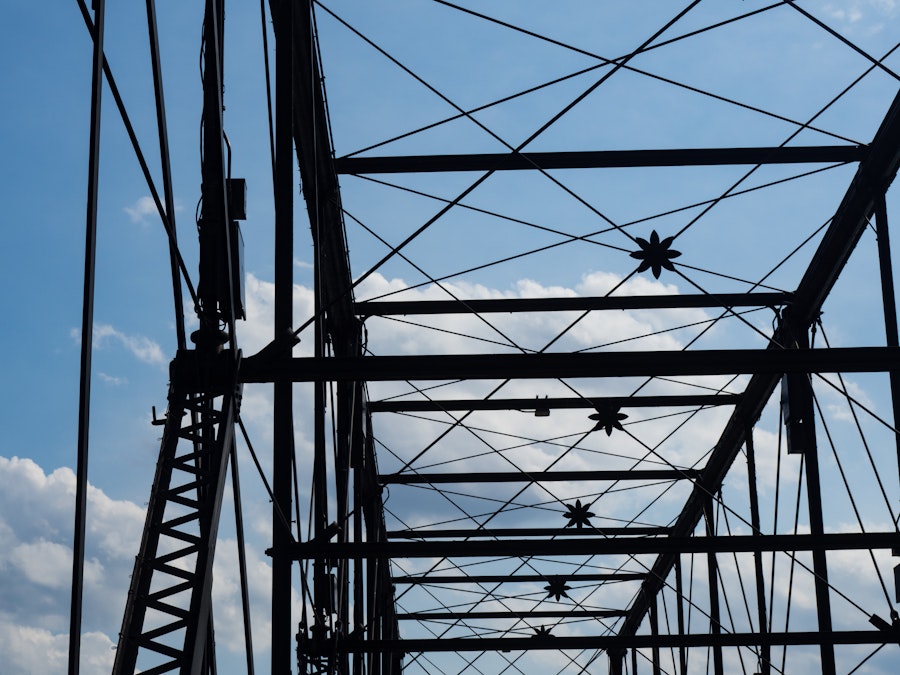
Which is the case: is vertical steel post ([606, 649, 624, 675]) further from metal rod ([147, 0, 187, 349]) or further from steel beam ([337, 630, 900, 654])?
metal rod ([147, 0, 187, 349])

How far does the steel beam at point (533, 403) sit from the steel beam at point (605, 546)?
373cm

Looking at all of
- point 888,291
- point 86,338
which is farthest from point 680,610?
point 86,338

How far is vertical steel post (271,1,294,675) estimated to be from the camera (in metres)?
11.9

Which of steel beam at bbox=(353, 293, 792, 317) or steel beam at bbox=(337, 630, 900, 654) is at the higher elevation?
steel beam at bbox=(353, 293, 792, 317)

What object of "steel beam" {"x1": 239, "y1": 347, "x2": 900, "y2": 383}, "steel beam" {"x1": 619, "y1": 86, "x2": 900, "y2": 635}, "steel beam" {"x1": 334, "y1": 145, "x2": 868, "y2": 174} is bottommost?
"steel beam" {"x1": 239, "y1": 347, "x2": 900, "y2": 383}

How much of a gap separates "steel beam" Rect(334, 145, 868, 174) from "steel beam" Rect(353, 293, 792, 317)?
2833 millimetres

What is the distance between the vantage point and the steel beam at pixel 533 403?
19.6 meters

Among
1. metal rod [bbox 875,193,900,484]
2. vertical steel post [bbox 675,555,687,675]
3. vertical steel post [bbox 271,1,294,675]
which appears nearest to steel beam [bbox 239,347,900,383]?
vertical steel post [bbox 271,1,294,675]

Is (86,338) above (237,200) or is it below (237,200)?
below

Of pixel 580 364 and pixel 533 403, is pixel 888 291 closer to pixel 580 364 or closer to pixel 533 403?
pixel 580 364

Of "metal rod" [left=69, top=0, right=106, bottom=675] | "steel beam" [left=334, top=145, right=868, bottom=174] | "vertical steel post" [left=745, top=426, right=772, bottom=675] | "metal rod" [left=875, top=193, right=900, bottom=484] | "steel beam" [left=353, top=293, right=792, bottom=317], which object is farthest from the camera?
"vertical steel post" [left=745, top=426, right=772, bottom=675]

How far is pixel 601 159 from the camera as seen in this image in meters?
14.6

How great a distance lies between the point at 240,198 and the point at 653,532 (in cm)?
1722

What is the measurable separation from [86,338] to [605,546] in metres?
10.2
